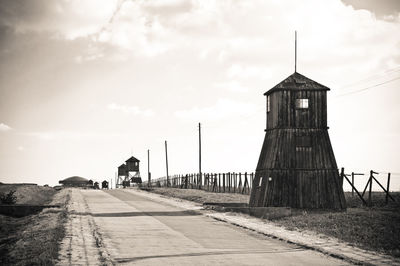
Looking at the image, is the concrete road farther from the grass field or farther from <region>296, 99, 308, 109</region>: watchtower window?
<region>296, 99, 308, 109</region>: watchtower window

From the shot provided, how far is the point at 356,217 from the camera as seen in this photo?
68.7 ft

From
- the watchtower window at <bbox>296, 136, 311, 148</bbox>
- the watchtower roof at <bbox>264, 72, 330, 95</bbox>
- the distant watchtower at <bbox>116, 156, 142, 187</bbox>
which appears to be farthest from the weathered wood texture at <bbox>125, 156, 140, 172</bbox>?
the watchtower window at <bbox>296, 136, 311, 148</bbox>

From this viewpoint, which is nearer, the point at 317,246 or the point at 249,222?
the point at 317,246

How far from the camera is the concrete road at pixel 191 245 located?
1177 centimetres

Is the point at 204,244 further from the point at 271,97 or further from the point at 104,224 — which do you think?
the point at 271,97

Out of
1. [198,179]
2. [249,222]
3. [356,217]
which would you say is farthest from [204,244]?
[198,179]

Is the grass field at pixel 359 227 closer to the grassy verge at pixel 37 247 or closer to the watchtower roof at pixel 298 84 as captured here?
the watchtower roof at pixel 298 84

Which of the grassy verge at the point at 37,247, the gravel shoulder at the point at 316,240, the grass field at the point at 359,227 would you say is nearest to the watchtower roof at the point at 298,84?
the grass field at the point at 359,227

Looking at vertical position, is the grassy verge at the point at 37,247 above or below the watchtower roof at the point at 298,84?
below

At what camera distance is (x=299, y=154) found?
2638 cm

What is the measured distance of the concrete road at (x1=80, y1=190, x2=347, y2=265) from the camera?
11.8 metres

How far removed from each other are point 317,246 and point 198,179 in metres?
42.9

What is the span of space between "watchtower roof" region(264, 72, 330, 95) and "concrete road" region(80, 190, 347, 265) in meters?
9.37

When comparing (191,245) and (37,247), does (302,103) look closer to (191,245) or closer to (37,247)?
(191,245)
